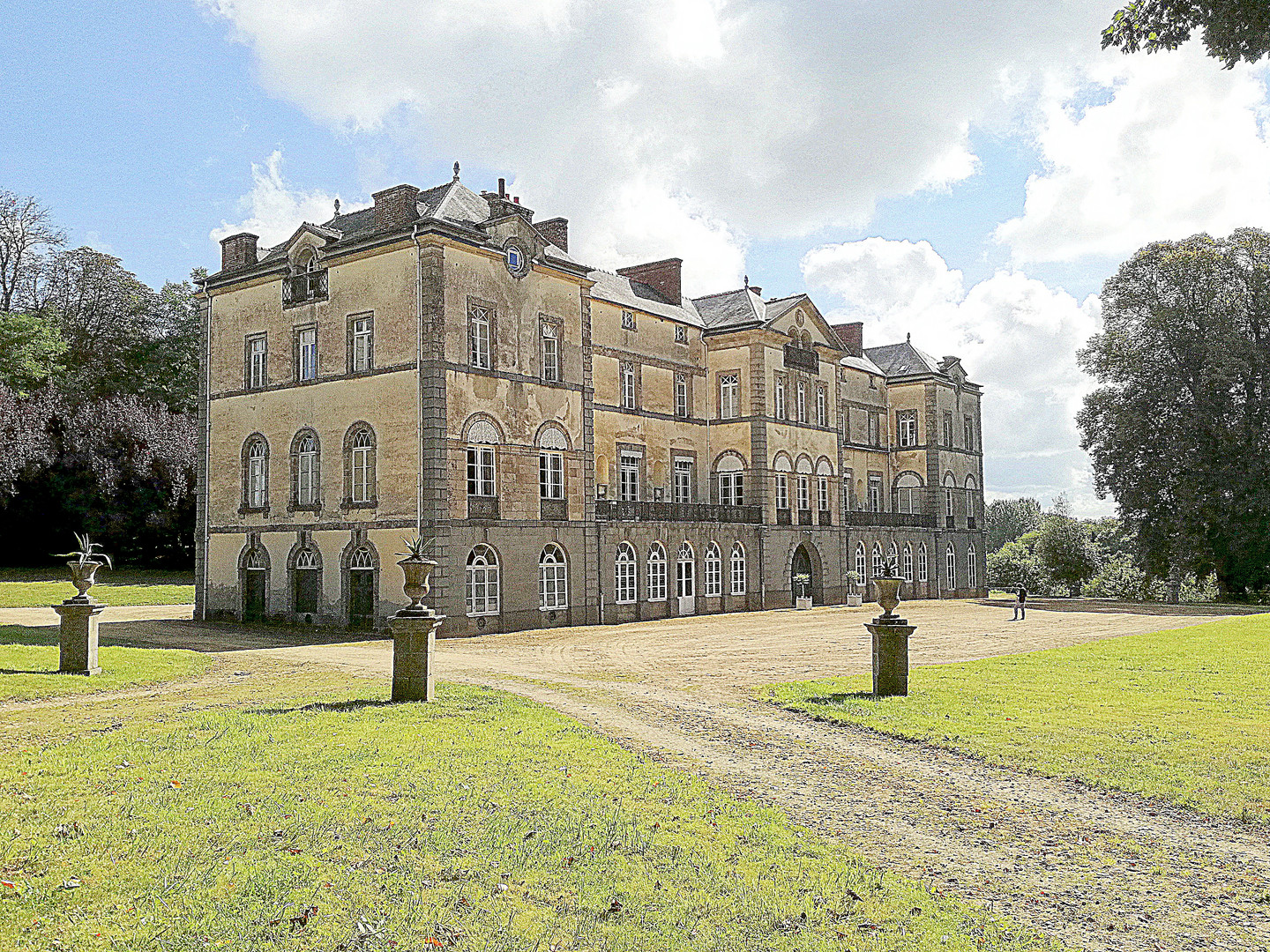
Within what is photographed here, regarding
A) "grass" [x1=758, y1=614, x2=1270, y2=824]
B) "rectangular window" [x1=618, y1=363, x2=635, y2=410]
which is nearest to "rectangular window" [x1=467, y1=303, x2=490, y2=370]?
"rectangular window" [x1=618, y1=363, x2=635, y2=410]

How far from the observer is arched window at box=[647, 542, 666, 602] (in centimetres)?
3719

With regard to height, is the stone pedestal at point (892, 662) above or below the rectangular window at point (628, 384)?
below

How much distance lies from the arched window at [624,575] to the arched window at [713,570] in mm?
4883

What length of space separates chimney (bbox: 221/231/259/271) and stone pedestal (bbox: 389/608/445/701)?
978 inches

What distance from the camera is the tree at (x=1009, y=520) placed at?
401 ft

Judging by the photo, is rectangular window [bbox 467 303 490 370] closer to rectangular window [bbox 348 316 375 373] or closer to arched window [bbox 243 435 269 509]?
rectangular window [bbox 348 316 375 373]

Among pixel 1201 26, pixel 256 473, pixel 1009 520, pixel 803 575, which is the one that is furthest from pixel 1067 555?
pixel 1009 520

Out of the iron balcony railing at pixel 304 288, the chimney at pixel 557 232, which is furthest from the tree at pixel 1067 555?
the iron balcony railing at pixel 304 288

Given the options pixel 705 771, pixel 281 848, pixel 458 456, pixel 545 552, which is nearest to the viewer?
pixel 281 848

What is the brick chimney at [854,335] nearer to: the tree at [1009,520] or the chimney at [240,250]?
the chimney at [240,250]

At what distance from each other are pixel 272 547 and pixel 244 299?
8769 mm

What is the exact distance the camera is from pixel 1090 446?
51469mm

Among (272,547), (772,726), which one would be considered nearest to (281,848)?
(772,726)

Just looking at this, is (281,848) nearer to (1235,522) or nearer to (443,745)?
(443,745)
